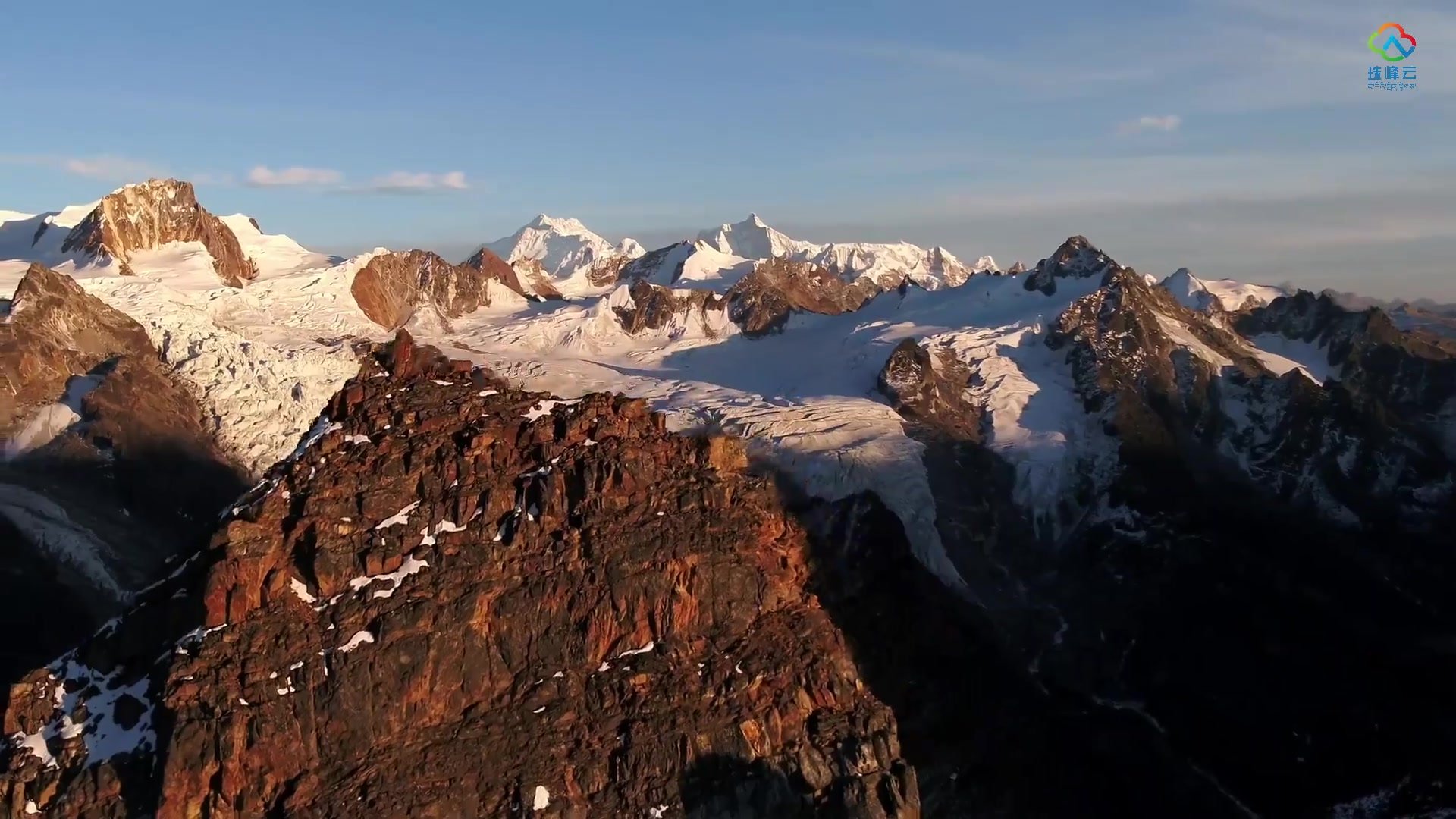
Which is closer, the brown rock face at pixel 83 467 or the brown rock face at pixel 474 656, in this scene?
the brown rock face at pixel 474 656

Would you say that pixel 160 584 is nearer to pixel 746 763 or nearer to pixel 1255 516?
pixel 746 763

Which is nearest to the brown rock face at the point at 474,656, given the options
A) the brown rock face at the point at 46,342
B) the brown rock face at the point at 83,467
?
the brown rock face at the point at 83,467

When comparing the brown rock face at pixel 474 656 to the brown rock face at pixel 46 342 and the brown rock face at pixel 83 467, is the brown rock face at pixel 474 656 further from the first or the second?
the brown rock face at pixel 46 342

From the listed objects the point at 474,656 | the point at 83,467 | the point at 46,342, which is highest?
the point at 46,342

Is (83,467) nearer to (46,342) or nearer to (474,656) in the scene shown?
(46,342)

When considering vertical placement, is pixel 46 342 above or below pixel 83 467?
above

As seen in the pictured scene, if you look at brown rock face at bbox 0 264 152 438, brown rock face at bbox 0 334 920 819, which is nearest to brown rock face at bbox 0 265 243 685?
brown rock face at bbox 0 264 152 438

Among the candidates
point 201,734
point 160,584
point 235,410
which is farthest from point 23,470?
point 201,734

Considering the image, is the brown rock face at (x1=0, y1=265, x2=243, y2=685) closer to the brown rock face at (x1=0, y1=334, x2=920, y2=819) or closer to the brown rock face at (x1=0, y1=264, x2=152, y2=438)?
the brown rock face at (x1=0, y1=264, x2=152, y2=438)

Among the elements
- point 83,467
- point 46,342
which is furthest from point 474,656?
point 46,342
